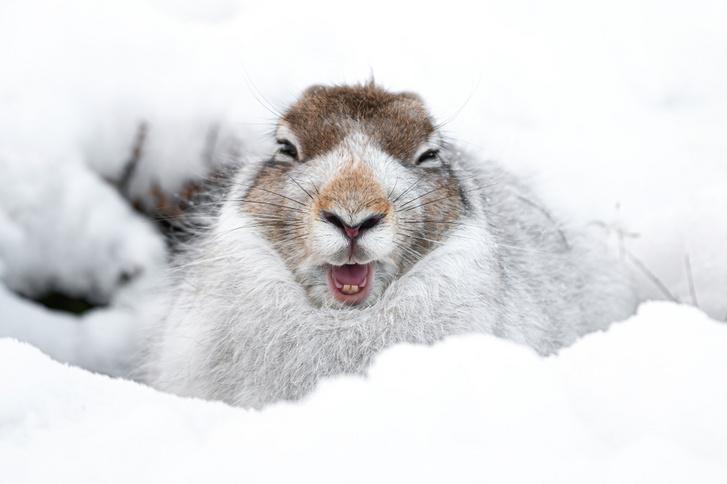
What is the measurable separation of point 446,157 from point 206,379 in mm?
1572

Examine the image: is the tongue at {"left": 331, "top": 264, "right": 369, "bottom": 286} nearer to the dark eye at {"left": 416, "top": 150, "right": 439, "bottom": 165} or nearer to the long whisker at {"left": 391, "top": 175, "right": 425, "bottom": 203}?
the long whisker at {"left": 391, "top": 175, "right": 425, "bottom": 203}

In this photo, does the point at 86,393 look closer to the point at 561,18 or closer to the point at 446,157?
the point at 446,157

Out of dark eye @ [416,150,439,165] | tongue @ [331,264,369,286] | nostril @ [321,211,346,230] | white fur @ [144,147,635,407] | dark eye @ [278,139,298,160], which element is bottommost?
white fur @ [144,147,635,407]

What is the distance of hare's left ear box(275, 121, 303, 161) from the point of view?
354cm

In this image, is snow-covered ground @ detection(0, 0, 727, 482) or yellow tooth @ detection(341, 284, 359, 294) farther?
snow-covered ground @ detection(0, 0, 727, 482)

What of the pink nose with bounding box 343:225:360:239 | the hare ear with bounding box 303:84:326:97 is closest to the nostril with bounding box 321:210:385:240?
the pink nose with bounding box 343:225:360:239

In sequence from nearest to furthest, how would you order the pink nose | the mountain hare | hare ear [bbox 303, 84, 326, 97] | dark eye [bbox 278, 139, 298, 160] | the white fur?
the pink nose < the mountain hare < the white fur < dark eye [bbox 278, 139, 298, 160] < hare ear [bbox 303, 84, 326, 97]

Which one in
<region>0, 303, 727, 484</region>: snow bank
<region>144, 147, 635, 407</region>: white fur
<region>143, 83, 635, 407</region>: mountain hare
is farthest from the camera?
<region>144, 147, 635, 407</region>: white fur

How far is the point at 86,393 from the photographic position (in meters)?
2.29

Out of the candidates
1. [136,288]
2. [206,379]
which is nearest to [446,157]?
[206,379]

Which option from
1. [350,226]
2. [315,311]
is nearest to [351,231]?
[350,226]

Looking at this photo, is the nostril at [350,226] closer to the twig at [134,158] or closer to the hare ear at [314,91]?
the hare ear at [314,91]

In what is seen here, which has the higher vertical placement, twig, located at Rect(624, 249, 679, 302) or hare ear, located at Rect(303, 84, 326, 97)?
hare ear, located at Rect(303, 84, 326, 97)

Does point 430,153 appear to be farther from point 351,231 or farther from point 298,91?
point 298,91
